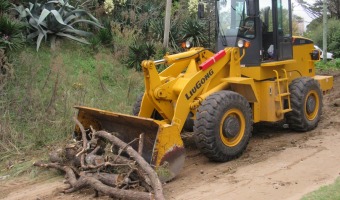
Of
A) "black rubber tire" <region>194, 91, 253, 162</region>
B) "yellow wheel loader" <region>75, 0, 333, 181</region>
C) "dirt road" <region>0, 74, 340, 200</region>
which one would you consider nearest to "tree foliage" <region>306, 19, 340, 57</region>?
"yellow wheel loader" <region>75, 0, 333, 181</region>

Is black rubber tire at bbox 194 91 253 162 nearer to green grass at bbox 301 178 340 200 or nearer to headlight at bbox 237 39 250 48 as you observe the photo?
headlight at bbox 237 39 250 48

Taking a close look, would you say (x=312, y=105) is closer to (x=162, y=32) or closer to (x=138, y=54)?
(x=138, y=54)

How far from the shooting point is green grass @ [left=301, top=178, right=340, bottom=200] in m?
5.29

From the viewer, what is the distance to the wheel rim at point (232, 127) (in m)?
7.12

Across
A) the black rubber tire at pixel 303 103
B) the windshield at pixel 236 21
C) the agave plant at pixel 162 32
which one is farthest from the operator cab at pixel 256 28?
the agave plant at pixel 162 32

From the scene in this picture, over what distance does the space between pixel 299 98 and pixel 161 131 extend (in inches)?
141

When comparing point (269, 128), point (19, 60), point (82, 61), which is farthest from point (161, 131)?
point (82, 61)

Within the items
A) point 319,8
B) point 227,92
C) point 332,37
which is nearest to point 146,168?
point 227,92

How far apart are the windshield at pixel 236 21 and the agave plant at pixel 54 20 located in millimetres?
5397

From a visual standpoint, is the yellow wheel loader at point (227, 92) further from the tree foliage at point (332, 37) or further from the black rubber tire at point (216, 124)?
the tree foliage at point (332, 37)

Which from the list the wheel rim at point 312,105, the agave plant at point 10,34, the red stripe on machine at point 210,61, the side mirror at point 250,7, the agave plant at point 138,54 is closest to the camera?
the red stripe on machine at point 210,61

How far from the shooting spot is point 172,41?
14383 millimetres

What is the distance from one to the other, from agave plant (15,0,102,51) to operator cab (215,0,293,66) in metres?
5.35

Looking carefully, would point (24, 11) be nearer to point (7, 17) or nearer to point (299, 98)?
point (7, 17)
